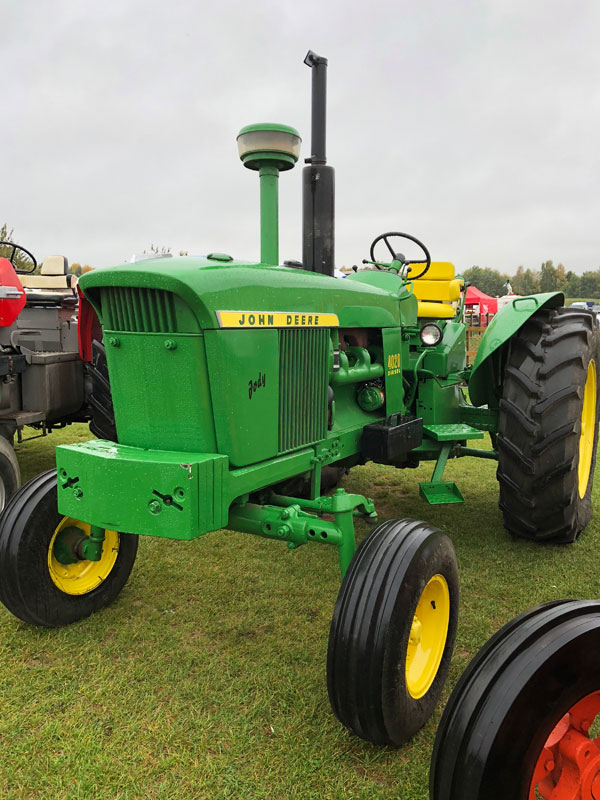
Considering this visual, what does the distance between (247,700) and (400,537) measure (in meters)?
0.85

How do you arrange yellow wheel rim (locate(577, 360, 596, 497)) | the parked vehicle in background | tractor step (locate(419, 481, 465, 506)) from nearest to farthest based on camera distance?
tractor step (locate(419, 481, 465, 506)) < yellow wheel rim (locate(577, 360, 596, 497)) < the parked vehicle in background

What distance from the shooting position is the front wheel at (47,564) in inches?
103

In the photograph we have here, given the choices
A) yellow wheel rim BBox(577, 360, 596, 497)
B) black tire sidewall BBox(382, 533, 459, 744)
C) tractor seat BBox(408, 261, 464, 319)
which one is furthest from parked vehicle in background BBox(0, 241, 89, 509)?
yellow wheel rim BBox(577, 360, 596, 497)

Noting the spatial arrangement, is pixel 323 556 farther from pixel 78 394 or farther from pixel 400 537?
pixel 78 394

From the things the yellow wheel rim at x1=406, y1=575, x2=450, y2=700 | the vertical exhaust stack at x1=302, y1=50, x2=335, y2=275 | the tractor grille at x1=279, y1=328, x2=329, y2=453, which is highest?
the vertical exhaust stack at x1=302, y1=50, x2=335, y2=275

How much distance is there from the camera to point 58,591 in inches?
108

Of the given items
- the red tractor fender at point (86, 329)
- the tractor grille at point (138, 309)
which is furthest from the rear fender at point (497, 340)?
the red tractor fender at point (86, 329)

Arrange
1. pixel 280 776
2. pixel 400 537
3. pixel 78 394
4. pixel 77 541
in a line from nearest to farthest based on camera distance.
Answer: pixel 280 776 < pixel 400 537 < pixel 77 541 < pixel 78 394

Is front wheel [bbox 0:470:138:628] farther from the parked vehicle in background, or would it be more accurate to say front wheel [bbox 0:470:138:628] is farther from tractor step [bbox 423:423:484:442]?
tractor step [bbox 423:423:484:442]

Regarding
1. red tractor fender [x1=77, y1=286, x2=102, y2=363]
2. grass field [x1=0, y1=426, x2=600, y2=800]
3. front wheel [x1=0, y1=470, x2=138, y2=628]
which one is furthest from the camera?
red tractor fender [x1=77, y1=286, x2=102, y2=363]

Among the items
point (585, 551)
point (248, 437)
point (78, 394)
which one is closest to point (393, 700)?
point (248, 437)

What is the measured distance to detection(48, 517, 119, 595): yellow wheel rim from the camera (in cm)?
276

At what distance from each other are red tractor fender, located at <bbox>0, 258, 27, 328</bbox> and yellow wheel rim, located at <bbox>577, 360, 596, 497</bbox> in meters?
4.00

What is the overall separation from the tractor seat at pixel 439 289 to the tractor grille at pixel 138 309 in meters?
3.27
